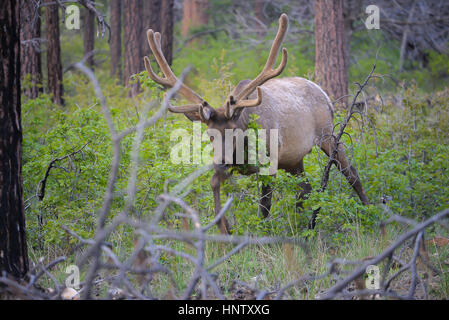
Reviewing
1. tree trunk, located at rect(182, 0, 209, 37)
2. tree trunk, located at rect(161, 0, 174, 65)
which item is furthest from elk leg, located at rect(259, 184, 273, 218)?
tree trunk, located at rect(182, 0, 209, 37)

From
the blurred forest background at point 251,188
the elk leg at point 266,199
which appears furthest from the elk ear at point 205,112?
the elk leg at point 266,199

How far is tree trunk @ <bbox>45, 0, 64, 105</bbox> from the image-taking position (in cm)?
1127

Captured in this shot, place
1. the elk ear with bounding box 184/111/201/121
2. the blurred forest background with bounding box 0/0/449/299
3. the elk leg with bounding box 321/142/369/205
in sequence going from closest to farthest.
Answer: the blurred forest background with bounding box 0/0/449/299 < the elk ear with bounding box 184/111/201/121 < the elk leg with bounding box 321/142/369/205

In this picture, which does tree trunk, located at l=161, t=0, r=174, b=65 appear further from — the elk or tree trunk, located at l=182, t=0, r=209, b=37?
tree trunk, located at l=182, t=0, r=209, b=37

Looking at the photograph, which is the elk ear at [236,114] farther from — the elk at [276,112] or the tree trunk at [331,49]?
the tree trunk at [331,49]

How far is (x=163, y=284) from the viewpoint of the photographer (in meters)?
4.24

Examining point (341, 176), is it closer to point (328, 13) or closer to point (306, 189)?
point (306, 189)

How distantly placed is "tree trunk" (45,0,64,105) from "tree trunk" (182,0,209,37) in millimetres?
9547

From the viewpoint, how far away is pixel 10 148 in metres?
3.78

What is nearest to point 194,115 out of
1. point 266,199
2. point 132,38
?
point 266,199

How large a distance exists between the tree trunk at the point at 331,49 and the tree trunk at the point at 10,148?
760 centimetres

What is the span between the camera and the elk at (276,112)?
538cm
